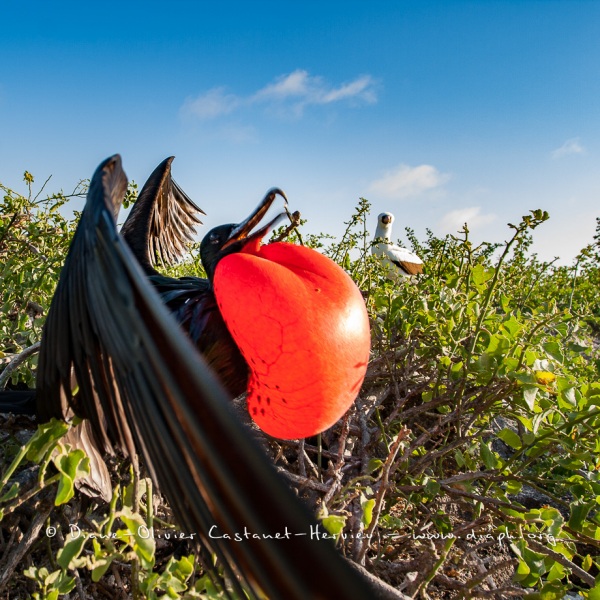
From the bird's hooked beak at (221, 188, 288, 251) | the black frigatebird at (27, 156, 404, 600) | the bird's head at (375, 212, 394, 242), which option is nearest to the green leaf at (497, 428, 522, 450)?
the bird's hooked beak at (221, 188, 288, 251)

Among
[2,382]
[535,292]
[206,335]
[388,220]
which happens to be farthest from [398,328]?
[388,220]

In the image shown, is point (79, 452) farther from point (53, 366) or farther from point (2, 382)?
point (2, 382)

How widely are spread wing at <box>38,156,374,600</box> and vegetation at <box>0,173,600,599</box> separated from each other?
0.77 feet

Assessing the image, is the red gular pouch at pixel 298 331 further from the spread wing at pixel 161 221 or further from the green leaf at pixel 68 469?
the spread wing at pixel 161 221

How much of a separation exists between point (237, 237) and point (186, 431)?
66 cm

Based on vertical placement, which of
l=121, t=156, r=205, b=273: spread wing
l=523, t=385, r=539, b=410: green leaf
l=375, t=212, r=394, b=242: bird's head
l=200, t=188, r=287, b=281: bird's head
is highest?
l=375, t=212, r=394, b=242: bird's head

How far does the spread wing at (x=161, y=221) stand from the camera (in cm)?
126

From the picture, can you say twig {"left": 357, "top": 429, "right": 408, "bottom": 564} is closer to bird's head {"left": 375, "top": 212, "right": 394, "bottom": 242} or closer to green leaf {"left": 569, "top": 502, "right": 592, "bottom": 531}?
green leaf {"left": 569, "top": 502, "right": 592, "bottom": 531}

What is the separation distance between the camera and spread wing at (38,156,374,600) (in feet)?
0.70

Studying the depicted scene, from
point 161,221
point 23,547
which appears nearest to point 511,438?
point 23,547

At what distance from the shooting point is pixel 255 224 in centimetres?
93

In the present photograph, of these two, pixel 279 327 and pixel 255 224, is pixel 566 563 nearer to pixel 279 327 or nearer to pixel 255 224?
pixel 279 327

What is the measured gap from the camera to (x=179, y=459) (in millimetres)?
325

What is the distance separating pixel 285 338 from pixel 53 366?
34cm
